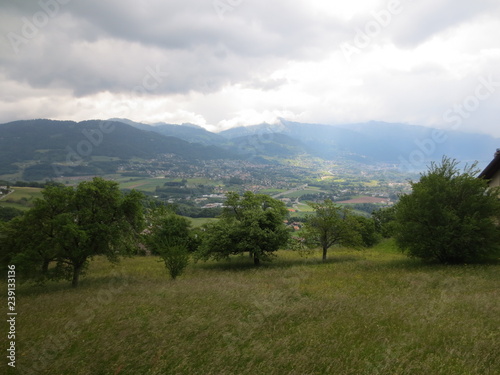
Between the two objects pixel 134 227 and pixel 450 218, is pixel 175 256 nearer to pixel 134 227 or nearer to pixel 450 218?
pixel 134 227

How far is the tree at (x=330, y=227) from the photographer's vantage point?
2584 centimetres

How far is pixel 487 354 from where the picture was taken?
6.59 m

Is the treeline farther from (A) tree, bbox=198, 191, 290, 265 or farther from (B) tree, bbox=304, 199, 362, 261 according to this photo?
(B) tree, bbox=304, 199, 362, 261

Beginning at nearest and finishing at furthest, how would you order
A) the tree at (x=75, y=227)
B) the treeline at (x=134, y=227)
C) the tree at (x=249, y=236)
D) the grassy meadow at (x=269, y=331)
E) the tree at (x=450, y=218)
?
the grassy meadow at (x=269, y=331) < the tree at (x=75, y=227) < the treeline at (x=134, y=227) < the tree at (x=450, y=218) < the tree at (x=249, y=236)

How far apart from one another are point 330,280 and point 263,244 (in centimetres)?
877

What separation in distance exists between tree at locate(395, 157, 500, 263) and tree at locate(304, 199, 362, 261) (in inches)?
225

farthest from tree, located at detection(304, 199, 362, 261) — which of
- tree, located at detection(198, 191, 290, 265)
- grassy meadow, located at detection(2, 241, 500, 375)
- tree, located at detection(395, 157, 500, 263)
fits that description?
grassy meadow, located at detection(2, 241, 500, 375)

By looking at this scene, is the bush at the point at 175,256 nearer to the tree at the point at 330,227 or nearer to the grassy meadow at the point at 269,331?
the grassy meadow at the point at 269,331

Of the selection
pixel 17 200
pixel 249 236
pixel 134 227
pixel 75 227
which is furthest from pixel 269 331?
pixel 17 200

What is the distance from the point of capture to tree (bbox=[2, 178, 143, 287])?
1623cm

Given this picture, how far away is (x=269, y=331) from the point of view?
8.31 metres

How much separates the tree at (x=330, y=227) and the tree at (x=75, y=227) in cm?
1632

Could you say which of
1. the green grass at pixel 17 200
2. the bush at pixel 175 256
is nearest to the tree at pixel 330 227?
the bush at pixel 175 256

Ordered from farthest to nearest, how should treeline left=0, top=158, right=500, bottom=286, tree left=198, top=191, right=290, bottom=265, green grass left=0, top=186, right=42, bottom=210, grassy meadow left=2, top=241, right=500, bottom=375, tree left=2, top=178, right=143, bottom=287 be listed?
green grass left=0, top=186, right=42, bottom=210 < tree left=198, top=191, right=290, bottom=265 < treeline left=0, top=158, right=500, bottom=286 < tree left=2, top=178, right=143, bottom=287 < grassy meadow left=2, top=241, right=500, bottom=375
